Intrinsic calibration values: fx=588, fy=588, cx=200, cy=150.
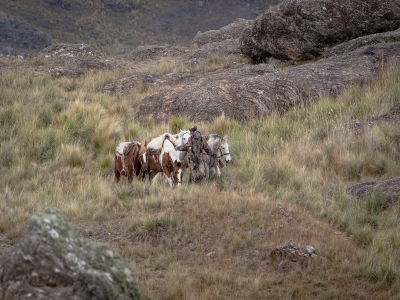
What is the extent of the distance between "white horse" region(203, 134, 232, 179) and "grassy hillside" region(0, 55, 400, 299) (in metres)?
0.27

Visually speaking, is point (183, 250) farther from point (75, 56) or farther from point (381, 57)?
point (75, 56)

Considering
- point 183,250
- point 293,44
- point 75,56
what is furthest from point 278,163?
point 75,56

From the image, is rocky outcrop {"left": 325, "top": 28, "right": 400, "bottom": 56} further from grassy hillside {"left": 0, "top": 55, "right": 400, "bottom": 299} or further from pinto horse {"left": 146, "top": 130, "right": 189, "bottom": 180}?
pinto horse {"left": 146, "top": 130, "right": 189, "bottom": 180}

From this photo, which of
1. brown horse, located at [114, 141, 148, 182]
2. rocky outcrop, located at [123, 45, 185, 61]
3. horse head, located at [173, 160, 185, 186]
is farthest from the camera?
rocky outcrop, located at [123, 45, 185, 61]

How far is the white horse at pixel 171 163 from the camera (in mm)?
8594

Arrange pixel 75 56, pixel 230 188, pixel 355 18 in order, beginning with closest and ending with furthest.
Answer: pixel 230 188 < pixel 355 18 < pixel 75 56

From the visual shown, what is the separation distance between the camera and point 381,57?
14648 mm

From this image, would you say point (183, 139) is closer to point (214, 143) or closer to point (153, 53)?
point (214, 143)

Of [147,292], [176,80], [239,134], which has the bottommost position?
[147,292]

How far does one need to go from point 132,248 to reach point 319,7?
43.0 ft

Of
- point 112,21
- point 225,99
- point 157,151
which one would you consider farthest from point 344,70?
point 112,21

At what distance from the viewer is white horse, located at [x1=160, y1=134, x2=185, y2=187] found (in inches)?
338

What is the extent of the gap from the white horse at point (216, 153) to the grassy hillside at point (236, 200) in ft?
0.87

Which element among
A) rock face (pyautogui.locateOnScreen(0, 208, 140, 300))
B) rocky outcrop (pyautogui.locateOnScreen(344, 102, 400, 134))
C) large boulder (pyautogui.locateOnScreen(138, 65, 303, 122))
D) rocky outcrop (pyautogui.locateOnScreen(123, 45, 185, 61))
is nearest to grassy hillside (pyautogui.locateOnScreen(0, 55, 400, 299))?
rocky outcrop (pyautogui.locateOnScreen(344, 102, 400, 134))
